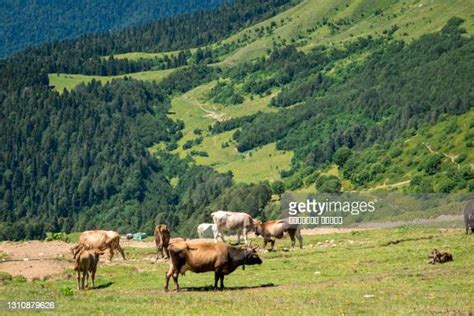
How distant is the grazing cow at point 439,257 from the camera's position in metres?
51.2

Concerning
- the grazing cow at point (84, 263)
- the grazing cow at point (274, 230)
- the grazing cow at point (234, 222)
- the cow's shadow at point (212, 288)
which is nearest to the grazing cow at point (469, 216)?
the grazing cow at point (274, 230)

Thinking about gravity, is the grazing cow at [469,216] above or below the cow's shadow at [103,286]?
above

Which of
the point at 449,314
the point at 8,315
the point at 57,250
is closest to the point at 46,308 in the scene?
the point at 8,315

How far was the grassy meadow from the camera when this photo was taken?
38.8 meters

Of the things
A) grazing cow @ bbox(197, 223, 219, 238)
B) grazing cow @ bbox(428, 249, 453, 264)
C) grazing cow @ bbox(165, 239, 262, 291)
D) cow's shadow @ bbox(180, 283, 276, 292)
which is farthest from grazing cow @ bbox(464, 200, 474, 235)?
grazing cow @ bbox(165, 239, 262, 291)

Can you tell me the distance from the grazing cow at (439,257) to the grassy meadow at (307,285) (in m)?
0.59

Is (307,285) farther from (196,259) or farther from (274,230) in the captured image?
(274,230)

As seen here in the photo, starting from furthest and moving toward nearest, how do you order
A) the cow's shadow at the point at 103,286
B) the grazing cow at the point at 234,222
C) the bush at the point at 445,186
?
the bush at the point at 445,186, the grazing cow at the point at 234,222, the cow's shadow at the point at 103,286

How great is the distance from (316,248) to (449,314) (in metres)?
27.7

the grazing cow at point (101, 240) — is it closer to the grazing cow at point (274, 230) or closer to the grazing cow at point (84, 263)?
the grazing cow at point (274, 230)

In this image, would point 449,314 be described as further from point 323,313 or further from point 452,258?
point 452,258

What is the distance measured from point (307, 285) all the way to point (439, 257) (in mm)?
8423

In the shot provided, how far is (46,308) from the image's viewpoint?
3916 centimetres

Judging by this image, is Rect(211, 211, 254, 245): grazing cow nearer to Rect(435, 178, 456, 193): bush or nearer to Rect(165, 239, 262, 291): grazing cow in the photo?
Rect(165, 239, 262, 291): grazing cow
